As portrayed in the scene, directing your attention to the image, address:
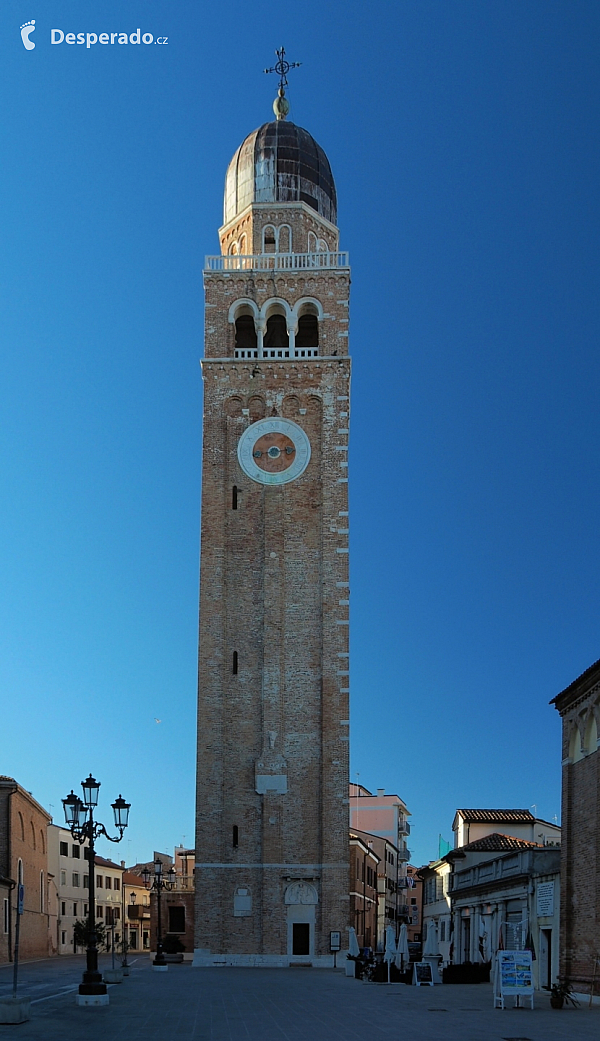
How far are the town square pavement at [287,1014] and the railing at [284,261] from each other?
29989mm

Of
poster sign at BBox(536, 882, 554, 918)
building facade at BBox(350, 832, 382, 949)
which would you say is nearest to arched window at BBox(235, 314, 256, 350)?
building facade at BBox(350, 832, 382, 949)

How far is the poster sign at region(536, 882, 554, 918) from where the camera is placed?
29031 millimetres

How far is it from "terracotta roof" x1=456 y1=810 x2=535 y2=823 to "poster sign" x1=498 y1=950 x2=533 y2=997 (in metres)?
26.2

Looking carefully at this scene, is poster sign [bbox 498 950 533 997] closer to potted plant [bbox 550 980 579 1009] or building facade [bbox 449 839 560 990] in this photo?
potted plant [bbox 550 980 579 1009]

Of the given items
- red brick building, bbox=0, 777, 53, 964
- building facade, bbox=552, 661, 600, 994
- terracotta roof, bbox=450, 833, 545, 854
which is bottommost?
red brick building, bbox=0, 777, 53, 964

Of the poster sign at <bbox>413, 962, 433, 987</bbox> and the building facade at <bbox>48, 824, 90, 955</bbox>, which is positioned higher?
the poster sign at <bbox>413, 962, 433, 987</bbox>

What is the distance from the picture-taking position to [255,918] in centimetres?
4319

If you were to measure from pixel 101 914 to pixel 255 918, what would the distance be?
4497 centimetres

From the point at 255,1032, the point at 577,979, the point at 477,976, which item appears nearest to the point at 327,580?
the point at 477,976

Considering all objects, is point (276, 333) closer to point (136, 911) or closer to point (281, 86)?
point (281, 86)

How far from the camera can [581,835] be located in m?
26.5

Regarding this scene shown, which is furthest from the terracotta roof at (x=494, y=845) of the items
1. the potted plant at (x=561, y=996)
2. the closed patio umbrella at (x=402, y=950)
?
the potted plant at (x=561, y=996)

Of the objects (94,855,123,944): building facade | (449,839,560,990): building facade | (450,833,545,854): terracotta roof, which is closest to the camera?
(449,839,560,990): building facade

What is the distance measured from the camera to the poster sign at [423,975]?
31922 millimetres
